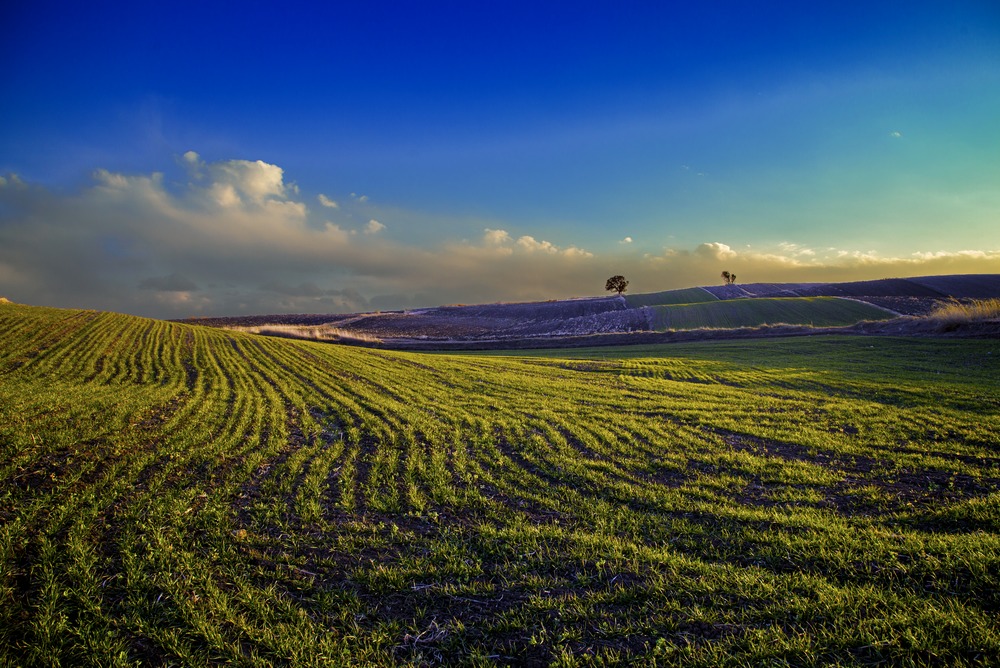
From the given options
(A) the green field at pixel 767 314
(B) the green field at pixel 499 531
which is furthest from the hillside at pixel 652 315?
(B) the green field at pixel 499 531

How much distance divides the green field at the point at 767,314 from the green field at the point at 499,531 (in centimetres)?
5348

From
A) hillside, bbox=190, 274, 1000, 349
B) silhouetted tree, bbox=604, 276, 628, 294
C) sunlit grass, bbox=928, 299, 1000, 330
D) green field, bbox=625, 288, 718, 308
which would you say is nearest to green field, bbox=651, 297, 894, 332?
hillside, bbox=190, 274, 1000, 349

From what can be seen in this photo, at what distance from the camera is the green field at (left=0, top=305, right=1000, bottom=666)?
4.89 m

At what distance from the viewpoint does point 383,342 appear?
67312 millimetres

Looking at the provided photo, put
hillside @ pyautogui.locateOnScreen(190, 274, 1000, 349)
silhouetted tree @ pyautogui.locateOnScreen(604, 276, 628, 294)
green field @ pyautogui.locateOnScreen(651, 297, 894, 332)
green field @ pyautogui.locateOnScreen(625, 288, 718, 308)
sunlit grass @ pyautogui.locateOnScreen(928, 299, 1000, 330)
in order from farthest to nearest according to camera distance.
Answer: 1. silhouetted tree @ pyautogui.locateOnScreen(604, 276, 628, 294)
2. green field @ pyautogui.locateOnScreen(625, 288, 718, 308)
3. hillside @ pyautogui.locateOnScreen(190, 274, 1000, 349)
4. green field @ pyautogui.locateOnScreen(651, 297, 894, 332)
5. sunlit grass @ pyautogui.locateOnScreen(928, 299, 1000, 330)

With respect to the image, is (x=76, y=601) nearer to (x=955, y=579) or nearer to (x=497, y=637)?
(x=497, y=637)

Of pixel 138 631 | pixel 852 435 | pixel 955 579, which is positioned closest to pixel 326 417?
pixel 138 631

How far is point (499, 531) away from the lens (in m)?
7.67

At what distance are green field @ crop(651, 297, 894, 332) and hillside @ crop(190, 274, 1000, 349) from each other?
6.2 inches

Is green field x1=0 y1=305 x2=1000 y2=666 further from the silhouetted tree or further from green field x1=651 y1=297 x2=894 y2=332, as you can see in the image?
the silhouetted tree

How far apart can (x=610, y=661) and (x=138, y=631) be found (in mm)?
5860

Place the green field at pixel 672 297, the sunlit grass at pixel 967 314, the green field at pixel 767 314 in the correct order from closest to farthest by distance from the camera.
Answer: the sunlit grass at pixel 967 314
the green field at pixel 767 314
the green field at pixel 672 297

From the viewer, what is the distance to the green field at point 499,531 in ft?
16.0

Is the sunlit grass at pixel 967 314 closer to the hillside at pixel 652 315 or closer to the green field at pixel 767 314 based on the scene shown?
the hillside at pixel 652 315
